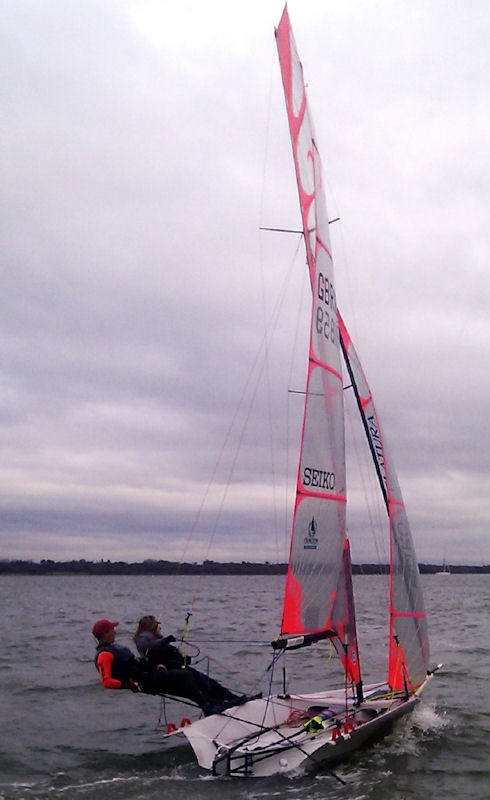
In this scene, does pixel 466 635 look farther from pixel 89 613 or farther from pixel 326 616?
pixel 89 613

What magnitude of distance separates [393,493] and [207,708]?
3064 mm

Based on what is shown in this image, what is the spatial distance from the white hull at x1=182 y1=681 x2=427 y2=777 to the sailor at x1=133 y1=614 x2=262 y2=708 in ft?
0.53

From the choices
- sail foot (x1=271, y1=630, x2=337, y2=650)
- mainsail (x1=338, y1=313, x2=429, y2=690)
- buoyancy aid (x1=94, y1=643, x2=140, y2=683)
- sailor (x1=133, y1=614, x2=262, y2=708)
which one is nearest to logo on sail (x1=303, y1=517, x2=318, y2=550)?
sail foot (x1=271, y1=630, x2=337, y2=650)

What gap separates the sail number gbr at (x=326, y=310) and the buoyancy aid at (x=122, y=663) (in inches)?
138

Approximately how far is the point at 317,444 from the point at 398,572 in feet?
6.44

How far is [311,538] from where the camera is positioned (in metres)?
7.15

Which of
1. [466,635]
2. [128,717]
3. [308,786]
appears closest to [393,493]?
[308,786]

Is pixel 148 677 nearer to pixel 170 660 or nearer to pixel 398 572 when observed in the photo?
pixel 170 660

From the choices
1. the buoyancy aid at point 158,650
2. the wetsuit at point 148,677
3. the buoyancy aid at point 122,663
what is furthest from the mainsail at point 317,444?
the buoyancy aid at point 122,663

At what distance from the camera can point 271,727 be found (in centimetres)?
696

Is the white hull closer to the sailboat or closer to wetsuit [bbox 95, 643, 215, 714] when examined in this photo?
the sailboat

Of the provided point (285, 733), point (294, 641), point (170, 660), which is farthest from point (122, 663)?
point (285, 733)

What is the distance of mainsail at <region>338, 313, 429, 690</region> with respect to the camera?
8098 mm

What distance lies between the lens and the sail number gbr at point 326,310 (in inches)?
302
